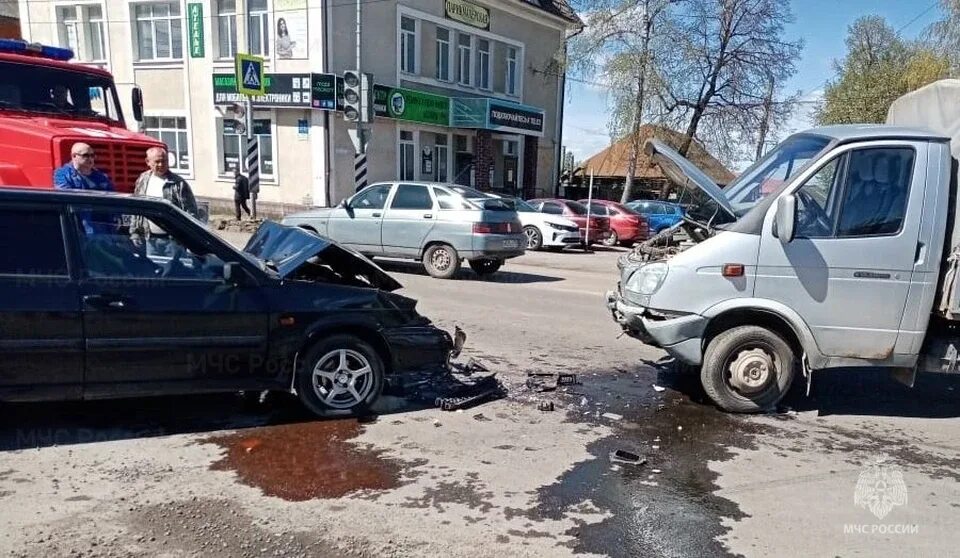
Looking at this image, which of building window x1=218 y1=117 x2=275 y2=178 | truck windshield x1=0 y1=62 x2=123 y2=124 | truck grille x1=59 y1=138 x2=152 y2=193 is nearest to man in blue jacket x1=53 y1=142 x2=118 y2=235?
truck grille x1=59 y1=138 x2=152 y2=193

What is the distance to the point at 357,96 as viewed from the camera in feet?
62.4

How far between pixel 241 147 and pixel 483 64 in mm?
11168

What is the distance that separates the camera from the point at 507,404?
5.53 metres

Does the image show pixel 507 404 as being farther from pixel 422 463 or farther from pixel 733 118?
pixel 733 118

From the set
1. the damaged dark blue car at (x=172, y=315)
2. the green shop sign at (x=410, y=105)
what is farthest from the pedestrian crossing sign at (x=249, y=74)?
the damaged dark blue car at (x=172, y=315)

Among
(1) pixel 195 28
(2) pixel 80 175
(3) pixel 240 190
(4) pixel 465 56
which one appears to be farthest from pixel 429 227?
(4) pixel 465 56

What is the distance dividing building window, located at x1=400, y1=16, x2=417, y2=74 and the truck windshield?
49.3ft

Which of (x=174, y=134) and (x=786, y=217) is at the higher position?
(x=174, y=134)

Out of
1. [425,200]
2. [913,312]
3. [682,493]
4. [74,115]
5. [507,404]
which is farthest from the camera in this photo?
[425,200]

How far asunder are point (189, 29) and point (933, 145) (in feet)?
77.2

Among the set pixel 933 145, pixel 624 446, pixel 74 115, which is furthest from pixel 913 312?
pixel 74 115

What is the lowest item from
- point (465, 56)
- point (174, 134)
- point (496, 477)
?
point (496, 477)

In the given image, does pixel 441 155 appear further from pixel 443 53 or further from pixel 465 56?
pixel 465 56

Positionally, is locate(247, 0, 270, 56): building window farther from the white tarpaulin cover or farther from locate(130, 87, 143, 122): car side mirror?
the white tarpaulin cover
